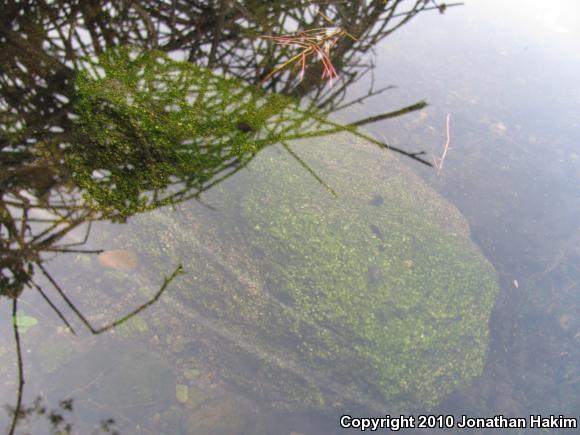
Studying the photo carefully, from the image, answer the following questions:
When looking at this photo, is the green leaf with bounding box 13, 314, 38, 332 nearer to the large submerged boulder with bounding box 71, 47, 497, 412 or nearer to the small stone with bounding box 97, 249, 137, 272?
the small stone with bounding box 97, 249, 137, 272

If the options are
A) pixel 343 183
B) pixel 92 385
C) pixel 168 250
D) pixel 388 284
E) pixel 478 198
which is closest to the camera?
pixel 92 385

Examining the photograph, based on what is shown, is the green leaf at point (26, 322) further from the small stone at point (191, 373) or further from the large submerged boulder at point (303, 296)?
the small stone at point (191, 373)

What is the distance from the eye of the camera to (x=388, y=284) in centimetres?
296

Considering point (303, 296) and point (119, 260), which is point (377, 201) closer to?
point (303, 296)

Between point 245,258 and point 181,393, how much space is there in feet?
2.96

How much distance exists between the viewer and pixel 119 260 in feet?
9.21

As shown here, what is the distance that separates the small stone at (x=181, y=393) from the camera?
102 inches

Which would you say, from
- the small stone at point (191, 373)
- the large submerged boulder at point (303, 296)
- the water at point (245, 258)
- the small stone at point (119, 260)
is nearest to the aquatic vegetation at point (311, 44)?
the water at point (245, 258)

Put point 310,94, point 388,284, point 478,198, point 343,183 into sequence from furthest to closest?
point 478,198 < point 343,183 < point 388,284 < point 310,94

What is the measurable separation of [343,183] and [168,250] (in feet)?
4.74

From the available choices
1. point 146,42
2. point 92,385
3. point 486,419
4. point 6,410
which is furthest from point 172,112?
point 486,419

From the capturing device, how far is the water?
4.06 ft

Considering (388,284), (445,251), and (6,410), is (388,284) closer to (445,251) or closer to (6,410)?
(445,251)

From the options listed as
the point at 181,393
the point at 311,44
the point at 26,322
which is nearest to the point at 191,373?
the point at 181,393
